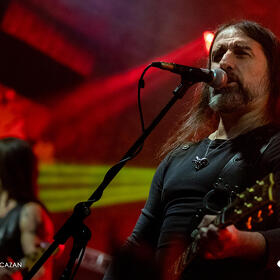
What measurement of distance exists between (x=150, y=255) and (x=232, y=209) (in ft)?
2.43

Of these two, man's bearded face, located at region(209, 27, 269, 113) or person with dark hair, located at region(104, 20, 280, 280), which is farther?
man's bearded face, located at region(209, 27, 269, 113)

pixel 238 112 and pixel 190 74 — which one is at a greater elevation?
pixel 190 74

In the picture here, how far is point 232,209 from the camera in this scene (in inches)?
A: 57.1

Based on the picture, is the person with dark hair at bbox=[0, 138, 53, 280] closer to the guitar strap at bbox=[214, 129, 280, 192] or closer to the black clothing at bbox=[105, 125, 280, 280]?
the black clothing at bbox=[105, 125, 280, 280]

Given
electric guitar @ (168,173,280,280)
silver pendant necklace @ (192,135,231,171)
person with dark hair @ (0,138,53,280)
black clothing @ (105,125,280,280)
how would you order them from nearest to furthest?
electric guitar @ (168,173,280,280) < black clothing @ (105,125,280,280) < silver pendant necklace @ (192,135,231,171) < person with dark hair @ (0,138,53,280)

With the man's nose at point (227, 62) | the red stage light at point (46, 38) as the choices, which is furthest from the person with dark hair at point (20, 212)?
the red stage light at point (46, 38)

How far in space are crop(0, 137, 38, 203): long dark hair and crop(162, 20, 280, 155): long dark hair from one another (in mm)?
1358

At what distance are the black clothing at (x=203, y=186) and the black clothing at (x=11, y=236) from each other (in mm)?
1243

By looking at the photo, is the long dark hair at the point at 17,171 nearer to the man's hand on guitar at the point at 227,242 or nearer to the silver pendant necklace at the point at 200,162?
the silver pendant necklace at the point at 200,162

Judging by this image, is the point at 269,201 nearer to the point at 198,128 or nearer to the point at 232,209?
the point at 232,209

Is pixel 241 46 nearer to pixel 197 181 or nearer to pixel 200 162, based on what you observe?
pixel 200 162

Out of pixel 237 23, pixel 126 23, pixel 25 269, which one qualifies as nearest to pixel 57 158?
pixel 126 23

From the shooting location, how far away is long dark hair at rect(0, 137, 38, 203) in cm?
347

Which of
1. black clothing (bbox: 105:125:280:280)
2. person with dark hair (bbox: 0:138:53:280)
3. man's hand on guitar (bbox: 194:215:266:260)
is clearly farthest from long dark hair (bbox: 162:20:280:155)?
person with dark hair (bbox: 0:138:53:280)
